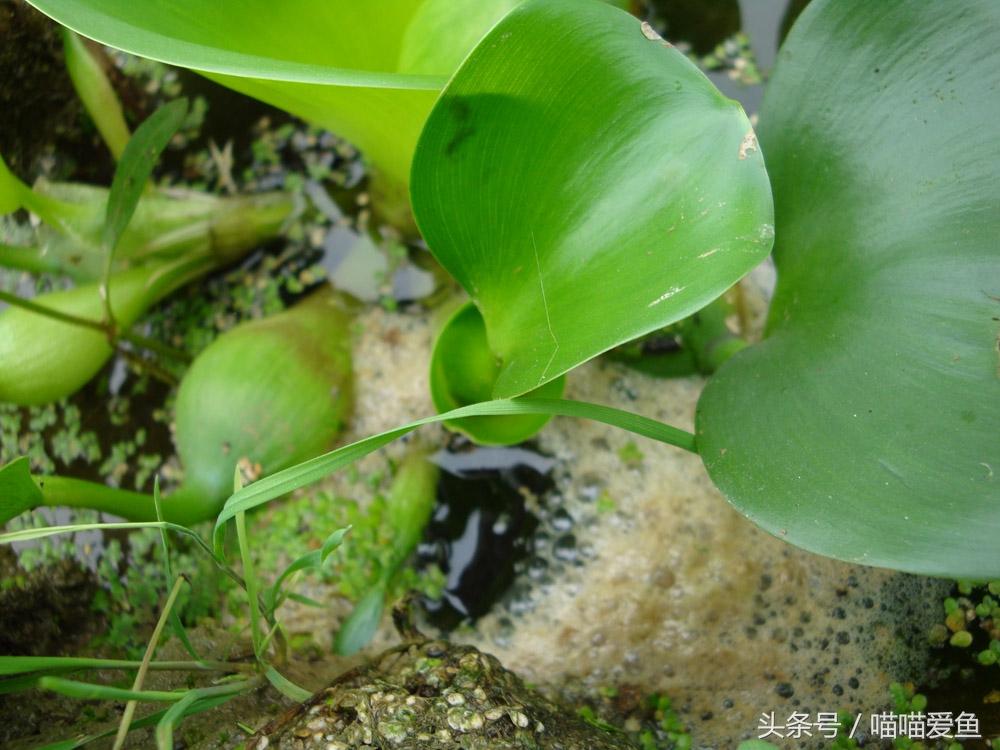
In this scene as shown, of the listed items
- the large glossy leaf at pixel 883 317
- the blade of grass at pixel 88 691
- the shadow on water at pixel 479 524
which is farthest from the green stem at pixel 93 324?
the large glossy leaf at pixel 883 317

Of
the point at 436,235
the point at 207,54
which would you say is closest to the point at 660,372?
the point at 436,235

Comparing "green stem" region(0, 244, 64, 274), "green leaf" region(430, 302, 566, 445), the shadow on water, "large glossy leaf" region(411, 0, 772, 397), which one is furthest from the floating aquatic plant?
"green stem" region(0, 244, 64, 274)

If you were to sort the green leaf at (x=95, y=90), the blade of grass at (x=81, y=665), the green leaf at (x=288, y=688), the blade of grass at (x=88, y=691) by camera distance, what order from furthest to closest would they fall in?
the green leaf at (x=95, y=90) < the green leaf at (x=288, y=688) < the blade of grass at (x=81, y=665) < the blade of grass at (x=88, y=691)

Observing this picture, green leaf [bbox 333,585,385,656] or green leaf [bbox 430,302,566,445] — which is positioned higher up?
green leaf [bbox 430,302,566,445]

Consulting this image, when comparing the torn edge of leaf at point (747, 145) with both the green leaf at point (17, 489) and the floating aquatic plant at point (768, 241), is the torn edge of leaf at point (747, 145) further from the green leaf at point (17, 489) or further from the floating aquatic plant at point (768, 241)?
the green leaf at point (17, 489)

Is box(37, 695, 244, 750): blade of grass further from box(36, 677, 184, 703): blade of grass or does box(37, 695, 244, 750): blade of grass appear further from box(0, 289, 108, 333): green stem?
box(0, 289, 108, 333): green stem

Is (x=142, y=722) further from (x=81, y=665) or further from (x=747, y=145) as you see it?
(x=747, y=145)
